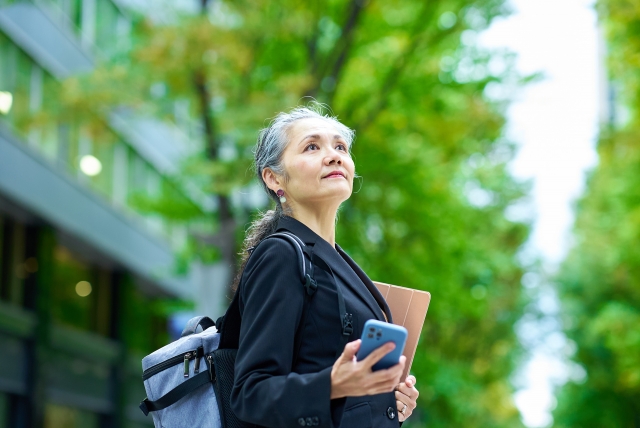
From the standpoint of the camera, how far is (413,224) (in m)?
15.4

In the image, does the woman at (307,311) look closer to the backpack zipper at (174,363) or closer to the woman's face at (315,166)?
the woman's face at (315,166)

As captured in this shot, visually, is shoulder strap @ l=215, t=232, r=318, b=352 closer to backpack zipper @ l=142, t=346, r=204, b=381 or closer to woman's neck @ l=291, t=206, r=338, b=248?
backpack zipper @ l=142, t=346, r=204, b=381

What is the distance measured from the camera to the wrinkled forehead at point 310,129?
275 centimetres

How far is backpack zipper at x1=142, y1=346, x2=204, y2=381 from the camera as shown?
2541 mm

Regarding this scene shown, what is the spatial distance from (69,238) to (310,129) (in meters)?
18.9

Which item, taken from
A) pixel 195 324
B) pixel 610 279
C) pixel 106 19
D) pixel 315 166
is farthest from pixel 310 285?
pixel 610 279

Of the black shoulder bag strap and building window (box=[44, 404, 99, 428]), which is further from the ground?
building window (box=[44, 404, 99, 428])

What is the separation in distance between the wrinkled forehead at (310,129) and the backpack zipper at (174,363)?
672 millimetres

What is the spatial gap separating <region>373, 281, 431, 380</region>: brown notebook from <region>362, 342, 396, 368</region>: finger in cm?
68

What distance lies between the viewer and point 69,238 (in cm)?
2080

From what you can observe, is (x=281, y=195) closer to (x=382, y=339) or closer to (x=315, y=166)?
(x=315, y=166)

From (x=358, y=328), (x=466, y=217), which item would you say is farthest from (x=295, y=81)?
(x=358, y=328)

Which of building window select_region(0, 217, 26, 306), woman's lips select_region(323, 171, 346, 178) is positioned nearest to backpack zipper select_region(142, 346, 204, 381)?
woman's lips select_region(323, 171, 346, 178)

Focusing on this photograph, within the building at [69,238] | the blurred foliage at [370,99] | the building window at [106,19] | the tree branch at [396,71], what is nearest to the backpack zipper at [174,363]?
the blurred foliage at [370,99]
